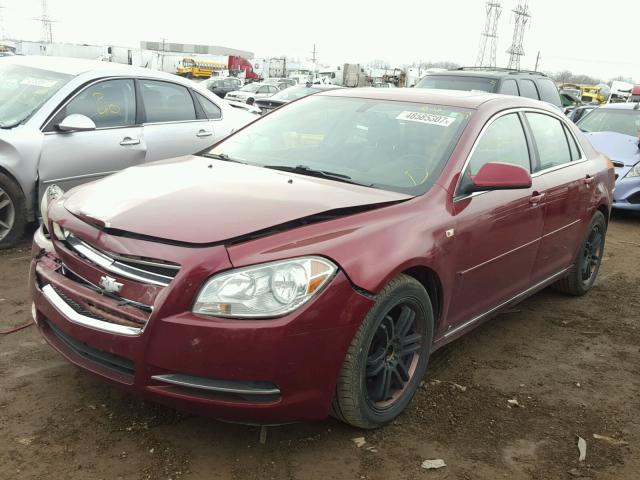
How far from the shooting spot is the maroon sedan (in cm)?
245

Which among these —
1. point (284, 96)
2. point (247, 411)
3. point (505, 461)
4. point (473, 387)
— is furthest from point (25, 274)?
point (284, 96)

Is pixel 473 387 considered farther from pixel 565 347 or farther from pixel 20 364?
pixel 20 364

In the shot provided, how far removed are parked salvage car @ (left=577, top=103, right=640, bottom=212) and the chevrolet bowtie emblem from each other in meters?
7.83

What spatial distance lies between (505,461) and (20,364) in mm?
2526

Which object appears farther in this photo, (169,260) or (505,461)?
(505,461)

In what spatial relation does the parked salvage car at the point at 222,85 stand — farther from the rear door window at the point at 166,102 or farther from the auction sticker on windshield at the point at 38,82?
the auction sticker on windshield at the point at 38,82

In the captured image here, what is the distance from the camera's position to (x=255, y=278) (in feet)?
8.07

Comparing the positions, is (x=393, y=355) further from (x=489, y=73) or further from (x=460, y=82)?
(x=489, y=73)

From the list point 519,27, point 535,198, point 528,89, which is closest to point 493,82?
point 528,89

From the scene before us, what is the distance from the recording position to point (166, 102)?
6430mm

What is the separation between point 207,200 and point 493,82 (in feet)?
27.4

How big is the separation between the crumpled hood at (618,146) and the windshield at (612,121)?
298mm

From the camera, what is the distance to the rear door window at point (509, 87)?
10.1 meters

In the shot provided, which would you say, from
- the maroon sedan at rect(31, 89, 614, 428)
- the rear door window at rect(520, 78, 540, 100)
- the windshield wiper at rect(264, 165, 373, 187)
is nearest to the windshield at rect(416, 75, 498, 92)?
the rear door window at rect(520, 78, 540, 100)
